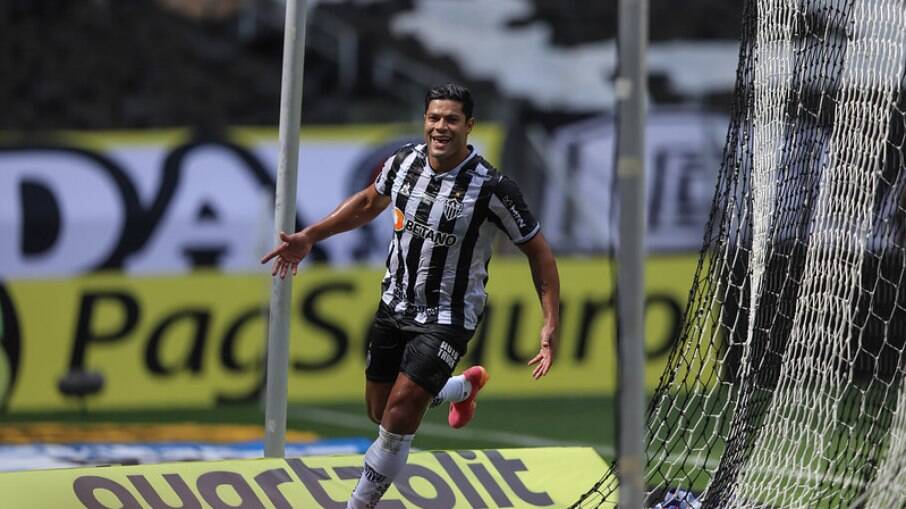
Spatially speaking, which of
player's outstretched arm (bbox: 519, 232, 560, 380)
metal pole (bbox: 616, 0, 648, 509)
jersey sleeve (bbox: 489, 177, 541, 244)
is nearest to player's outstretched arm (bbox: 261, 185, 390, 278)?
jersey sleeve (bbox: 489, 177, 541, 244)

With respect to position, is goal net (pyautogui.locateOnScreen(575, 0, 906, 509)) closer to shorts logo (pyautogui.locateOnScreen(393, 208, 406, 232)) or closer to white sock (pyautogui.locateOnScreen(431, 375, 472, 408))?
white sock (pyautogui.locateOnScreen(431, 375, 472, 408))

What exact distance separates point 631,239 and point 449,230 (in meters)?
2.00

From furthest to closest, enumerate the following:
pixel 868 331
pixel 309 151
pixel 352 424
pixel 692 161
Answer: pixel 692 161
pixel 309 151
pixel 352 424
pixel 868 331

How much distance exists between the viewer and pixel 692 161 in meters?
15.2

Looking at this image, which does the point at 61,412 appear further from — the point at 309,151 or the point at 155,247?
the point at 309,151

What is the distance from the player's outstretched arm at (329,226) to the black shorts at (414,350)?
399mm

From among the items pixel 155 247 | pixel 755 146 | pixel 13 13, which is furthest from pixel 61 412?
pixel 755 146

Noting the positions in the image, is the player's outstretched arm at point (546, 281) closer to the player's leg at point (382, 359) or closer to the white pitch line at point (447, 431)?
the player's leg at point (382, 359)

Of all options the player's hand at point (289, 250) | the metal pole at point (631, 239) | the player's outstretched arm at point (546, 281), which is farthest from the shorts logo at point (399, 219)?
the metal pole at point (631, 239)

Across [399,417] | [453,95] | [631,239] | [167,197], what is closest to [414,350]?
[399,417]

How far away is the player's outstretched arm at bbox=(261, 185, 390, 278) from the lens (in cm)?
673

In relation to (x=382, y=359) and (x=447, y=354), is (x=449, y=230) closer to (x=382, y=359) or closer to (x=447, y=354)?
(x=447, y=354)

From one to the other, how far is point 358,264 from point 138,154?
2.18 metres

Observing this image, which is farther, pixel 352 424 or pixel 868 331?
pixel 352 424
